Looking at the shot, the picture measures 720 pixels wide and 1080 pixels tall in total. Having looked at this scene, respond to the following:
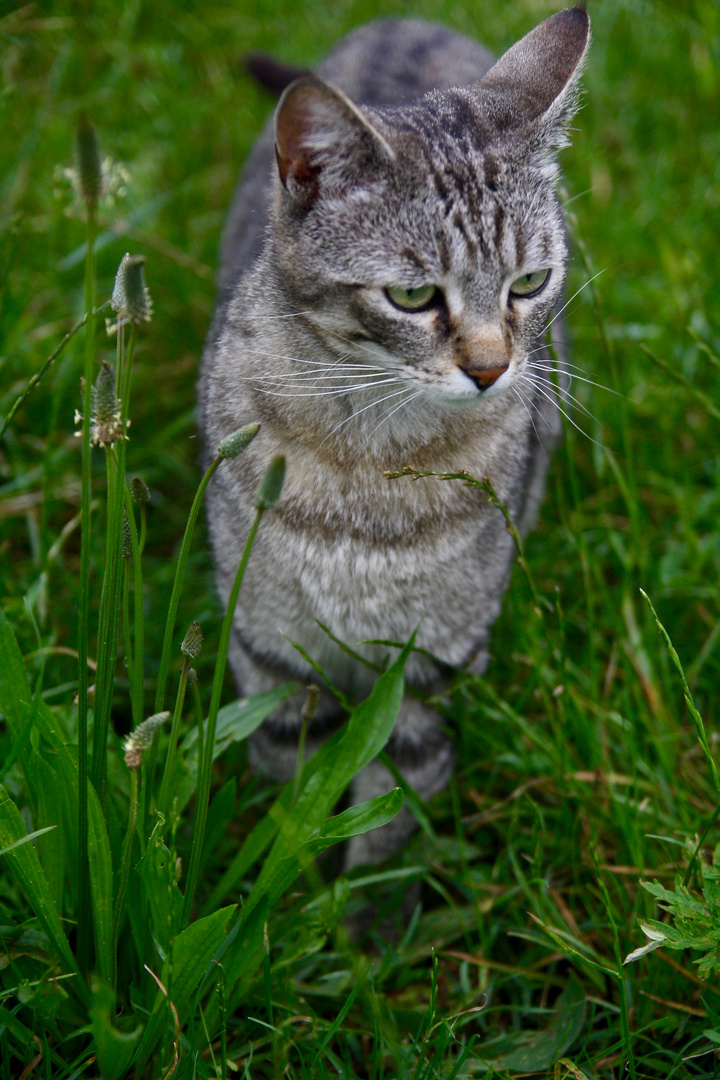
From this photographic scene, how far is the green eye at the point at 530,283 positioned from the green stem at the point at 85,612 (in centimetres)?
76

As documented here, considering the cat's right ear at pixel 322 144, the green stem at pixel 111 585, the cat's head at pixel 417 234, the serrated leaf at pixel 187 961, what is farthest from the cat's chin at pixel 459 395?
the serrated leaf at pixel 187 961

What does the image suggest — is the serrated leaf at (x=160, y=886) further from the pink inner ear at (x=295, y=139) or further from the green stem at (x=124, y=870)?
the pink inner ear at (x=295, y=139)

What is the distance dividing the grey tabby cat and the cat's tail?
3.77 ft

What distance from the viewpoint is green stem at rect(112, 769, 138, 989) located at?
1377mm

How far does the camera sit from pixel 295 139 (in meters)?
1.56

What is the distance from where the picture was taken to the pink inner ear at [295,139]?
1.50 m

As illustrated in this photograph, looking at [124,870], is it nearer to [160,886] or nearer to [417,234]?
[160,886]

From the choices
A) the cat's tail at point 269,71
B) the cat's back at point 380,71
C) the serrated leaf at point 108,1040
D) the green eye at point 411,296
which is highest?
the cat's tail at point 269,71

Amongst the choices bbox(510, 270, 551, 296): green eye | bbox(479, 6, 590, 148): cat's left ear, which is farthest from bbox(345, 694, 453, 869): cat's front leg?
bbox(479, 6, 590, 148): cat's left ear

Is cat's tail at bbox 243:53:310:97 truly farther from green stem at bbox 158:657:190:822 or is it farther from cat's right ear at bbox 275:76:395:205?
green stem at bbox 158:657:190:822

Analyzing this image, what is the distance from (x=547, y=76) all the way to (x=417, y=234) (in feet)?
1.72

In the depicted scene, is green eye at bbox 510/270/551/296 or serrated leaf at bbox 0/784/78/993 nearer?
serrated leaf at bbox 0/784/78/993

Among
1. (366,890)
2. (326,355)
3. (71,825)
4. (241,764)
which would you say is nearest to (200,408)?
(326,355)

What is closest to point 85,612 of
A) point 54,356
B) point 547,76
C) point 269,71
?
point 54,356
